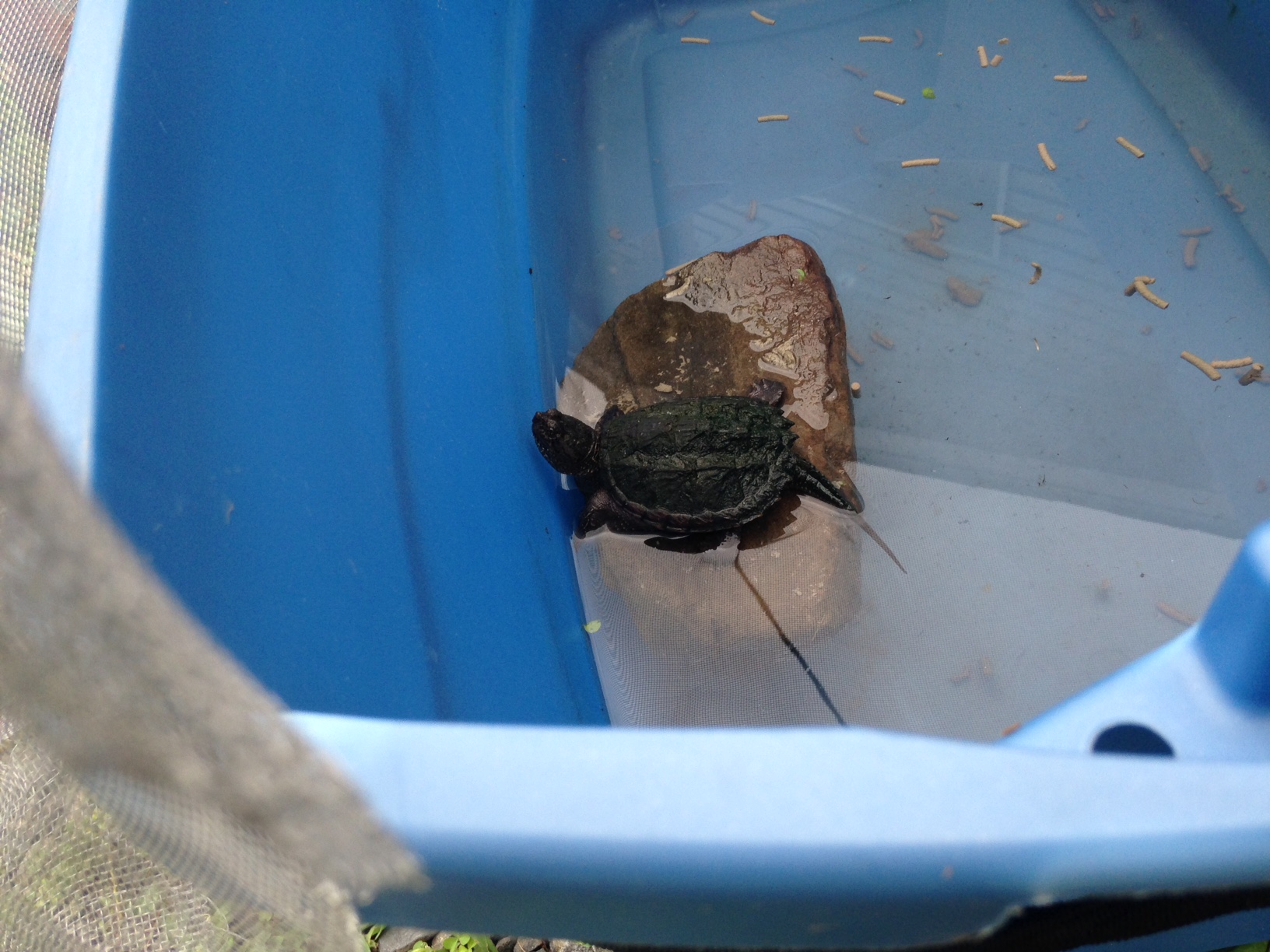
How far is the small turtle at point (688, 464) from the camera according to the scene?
6.55 ft

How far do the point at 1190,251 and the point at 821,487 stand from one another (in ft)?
4.44

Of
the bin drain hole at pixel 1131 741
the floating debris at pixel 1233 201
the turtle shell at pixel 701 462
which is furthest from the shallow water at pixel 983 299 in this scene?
the bin drain hole at pixel 1131 741

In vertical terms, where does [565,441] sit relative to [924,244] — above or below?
below

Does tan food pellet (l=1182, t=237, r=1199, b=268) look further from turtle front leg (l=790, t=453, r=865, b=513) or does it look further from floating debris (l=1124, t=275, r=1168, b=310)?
turtle front leg (l=790, t=453, r=865, b=513)

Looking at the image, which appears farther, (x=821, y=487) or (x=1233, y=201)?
(x=1233, y=201)

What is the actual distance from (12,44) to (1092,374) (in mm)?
2607

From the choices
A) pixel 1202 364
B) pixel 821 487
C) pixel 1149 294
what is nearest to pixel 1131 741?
pixel 821 487

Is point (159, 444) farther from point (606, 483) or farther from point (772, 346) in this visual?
point (772, 346)

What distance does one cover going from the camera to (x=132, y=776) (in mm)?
702

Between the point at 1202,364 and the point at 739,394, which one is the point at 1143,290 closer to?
the point at 1202,364

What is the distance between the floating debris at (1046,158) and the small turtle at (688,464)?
1.17 m

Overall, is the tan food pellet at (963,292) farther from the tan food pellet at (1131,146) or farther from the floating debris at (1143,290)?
the tan food pellet at (1131,146)

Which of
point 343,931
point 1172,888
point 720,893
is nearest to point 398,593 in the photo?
point 343,931

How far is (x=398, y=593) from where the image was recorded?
1644mm
